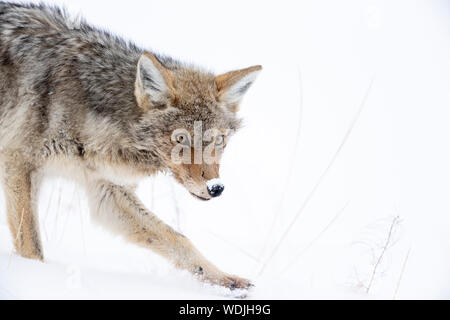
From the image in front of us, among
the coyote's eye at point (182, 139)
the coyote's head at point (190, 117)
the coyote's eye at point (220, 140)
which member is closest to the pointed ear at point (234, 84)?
the coyote's head at point (190, 117)

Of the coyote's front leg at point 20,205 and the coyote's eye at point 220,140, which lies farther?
the coyote's eye at point 220,140

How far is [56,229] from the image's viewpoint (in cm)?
496

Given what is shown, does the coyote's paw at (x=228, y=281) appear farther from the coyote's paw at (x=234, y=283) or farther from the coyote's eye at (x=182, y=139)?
the coyote's eye at (x=182, y=139)

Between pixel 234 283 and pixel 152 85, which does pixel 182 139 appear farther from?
pixel 234 283

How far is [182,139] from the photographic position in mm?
3729

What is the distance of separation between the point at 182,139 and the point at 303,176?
6150mm

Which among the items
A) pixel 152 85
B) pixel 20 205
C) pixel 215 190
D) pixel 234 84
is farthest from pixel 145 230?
pixel 234 84

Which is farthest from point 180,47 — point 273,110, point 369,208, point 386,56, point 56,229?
point 56,229

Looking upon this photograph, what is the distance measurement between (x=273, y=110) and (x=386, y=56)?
5.38 m

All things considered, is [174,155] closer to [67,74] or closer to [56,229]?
[67,74]

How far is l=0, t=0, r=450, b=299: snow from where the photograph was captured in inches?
155

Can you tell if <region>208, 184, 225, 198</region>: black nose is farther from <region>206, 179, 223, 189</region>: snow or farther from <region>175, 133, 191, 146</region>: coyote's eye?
<region>175, 133, 191, 146</region>: coyote's eye

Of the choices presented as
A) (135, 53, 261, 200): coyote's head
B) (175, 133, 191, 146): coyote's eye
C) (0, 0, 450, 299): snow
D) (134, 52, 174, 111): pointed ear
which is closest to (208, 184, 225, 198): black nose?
(135, 53, 261, 200): coyote's head

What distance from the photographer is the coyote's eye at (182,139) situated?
12.2ft
